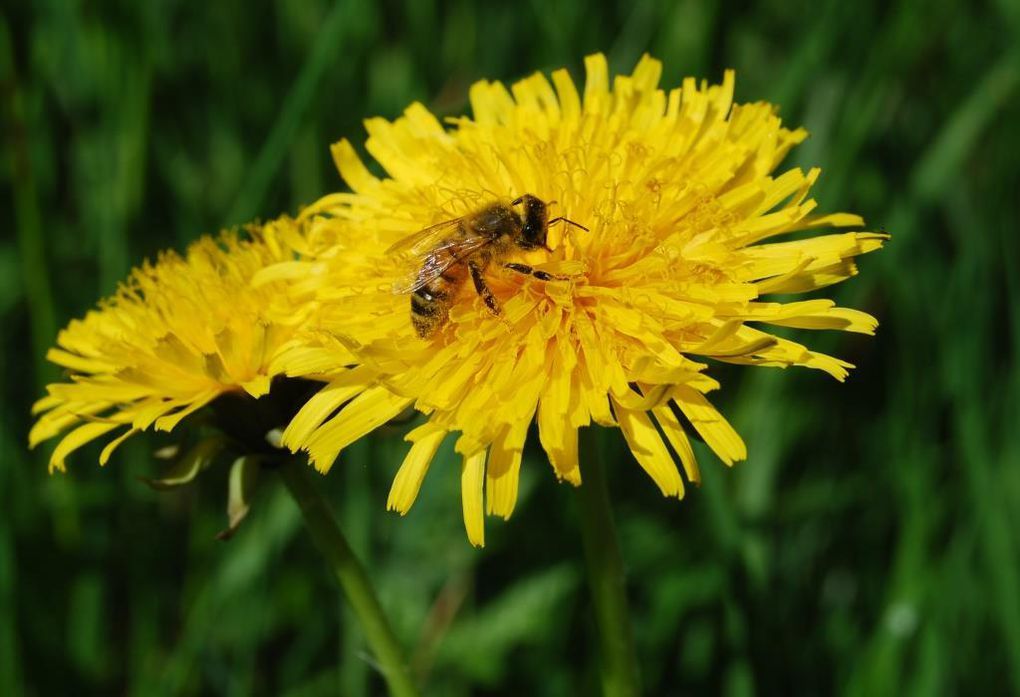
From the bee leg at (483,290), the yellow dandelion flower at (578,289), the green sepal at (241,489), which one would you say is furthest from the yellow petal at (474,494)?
the green sepal at (241,489)

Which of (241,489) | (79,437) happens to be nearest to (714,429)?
(241,489)

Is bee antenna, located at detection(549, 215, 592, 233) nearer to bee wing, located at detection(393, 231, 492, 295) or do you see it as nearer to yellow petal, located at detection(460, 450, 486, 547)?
bee wing, located at detection(393, 231, 492, 295)

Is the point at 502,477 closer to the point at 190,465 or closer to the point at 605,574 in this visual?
the point at 605,574

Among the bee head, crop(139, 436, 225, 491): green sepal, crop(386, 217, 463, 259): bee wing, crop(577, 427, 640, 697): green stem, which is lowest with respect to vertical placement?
crop(577, 427, 640, 697): green stem

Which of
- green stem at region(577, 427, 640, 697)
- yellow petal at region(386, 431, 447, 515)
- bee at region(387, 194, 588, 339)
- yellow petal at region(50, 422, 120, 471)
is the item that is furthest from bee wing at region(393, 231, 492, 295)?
yellow petal at region(50, 422, 120, 471)

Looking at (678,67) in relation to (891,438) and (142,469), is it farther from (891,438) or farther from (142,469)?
(142,469)

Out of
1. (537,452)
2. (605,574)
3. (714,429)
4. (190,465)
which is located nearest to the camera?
(714,429)

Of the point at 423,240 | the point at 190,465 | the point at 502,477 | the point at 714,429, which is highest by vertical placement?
the point at 423,240

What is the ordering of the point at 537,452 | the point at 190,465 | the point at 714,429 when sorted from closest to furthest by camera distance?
the point at 714,429, the point at 190,465, the point at 537,452
